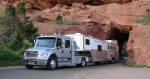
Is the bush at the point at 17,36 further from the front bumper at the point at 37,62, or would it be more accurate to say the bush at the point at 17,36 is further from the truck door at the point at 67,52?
the front bumper at the point at 37,62

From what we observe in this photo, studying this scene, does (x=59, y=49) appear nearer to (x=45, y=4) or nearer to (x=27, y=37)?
(x=27, y=37)

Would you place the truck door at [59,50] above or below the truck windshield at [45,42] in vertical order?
below

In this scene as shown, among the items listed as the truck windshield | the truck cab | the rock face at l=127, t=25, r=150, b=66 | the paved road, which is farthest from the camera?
the rock face at l=127, t=25, r=150, b=66

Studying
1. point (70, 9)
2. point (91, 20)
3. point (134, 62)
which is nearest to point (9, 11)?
point (91, 20)

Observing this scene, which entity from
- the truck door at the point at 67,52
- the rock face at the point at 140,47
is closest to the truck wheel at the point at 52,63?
the truck door at the point at 67,52

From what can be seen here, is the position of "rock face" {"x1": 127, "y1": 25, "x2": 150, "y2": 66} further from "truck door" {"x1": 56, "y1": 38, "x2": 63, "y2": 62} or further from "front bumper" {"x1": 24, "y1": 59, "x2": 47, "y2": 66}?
"front bumper" {"x1": 24, "y1": 59, "x2": 47, "y2": 66}

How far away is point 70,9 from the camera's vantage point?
164ft

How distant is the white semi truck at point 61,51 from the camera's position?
49.7 feet

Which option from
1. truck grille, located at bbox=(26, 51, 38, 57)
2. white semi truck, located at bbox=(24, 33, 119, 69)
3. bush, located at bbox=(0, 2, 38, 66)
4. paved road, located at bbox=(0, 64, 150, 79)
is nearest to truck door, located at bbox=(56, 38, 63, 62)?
white semi truck, located at bbox=(24, 33, 119, 69)

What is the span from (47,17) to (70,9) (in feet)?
18.4

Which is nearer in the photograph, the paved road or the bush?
the paved road

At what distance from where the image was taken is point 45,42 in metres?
16.2

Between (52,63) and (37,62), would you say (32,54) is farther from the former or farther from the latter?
(52,63)

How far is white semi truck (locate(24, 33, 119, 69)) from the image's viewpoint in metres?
15.1
